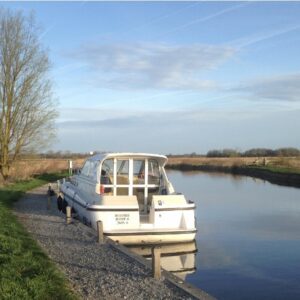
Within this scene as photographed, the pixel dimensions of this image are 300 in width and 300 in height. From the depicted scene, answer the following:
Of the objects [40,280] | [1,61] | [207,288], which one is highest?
[1,61]

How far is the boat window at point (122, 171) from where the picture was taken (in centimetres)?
1664

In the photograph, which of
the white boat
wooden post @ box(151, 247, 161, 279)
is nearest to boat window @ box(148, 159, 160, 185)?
the white boat

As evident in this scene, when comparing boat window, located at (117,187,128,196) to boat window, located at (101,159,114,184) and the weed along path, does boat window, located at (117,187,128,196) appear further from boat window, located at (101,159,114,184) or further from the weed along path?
the weed along path

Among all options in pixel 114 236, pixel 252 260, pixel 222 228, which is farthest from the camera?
pixel 222 228

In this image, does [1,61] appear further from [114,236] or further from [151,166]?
[114,236]

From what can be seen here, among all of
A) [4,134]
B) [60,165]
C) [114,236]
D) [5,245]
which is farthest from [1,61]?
[5,245]

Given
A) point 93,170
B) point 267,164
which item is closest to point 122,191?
point 93,170

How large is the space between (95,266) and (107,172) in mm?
7062

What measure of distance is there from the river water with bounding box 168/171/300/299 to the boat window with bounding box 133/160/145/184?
8.81 feet

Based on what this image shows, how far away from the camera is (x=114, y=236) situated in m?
14.2

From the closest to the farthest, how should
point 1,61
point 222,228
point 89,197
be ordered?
point 89,197, point 222,228, point 1,61

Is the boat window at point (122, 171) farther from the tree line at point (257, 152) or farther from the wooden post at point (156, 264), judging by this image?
the tree line at point (257, 152)

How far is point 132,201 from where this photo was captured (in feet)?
47.9

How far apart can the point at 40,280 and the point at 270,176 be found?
43403 millimetres
